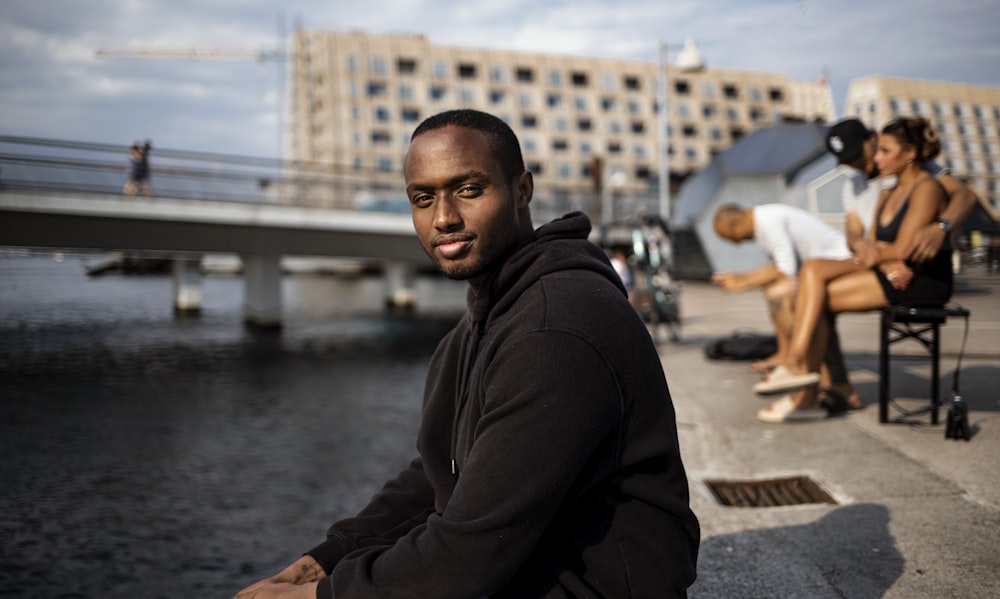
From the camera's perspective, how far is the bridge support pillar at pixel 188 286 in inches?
1345

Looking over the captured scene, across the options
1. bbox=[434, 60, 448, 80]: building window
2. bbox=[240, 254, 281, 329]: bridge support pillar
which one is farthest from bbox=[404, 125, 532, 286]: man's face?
bbox=[434, 60, 448, 80]: building window

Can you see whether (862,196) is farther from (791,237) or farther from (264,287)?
(264,287)

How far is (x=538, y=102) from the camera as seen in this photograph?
85000mm

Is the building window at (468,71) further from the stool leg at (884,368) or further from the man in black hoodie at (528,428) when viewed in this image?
the man in black hoodie at (528,428)

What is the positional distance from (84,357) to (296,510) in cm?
1513

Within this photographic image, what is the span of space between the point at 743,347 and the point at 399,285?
3209cm

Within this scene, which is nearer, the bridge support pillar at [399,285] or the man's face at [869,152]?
the man's face at [869,152]

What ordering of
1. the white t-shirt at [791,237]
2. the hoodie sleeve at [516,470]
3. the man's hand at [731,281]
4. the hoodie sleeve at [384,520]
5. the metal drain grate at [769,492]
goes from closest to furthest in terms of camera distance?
the hoodie sleeve at [516,470] < the hoodie sleeve at [384,520] < the metal drain grate at [769,492] < the man's hand at [731,281] < the white t-shirt at [791,237]

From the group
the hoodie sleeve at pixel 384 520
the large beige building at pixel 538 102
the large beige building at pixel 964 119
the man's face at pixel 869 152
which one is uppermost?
the large beige building at pixel 538 102

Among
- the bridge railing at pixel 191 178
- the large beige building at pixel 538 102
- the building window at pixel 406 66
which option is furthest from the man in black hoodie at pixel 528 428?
the building window at pixel 406 66

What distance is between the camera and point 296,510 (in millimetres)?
7645

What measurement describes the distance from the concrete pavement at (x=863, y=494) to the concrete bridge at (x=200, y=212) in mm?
19749

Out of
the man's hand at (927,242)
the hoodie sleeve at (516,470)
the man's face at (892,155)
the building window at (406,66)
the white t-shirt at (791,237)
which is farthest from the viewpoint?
the building window at (406,66)

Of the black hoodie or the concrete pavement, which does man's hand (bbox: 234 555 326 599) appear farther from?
the concrete pavement
